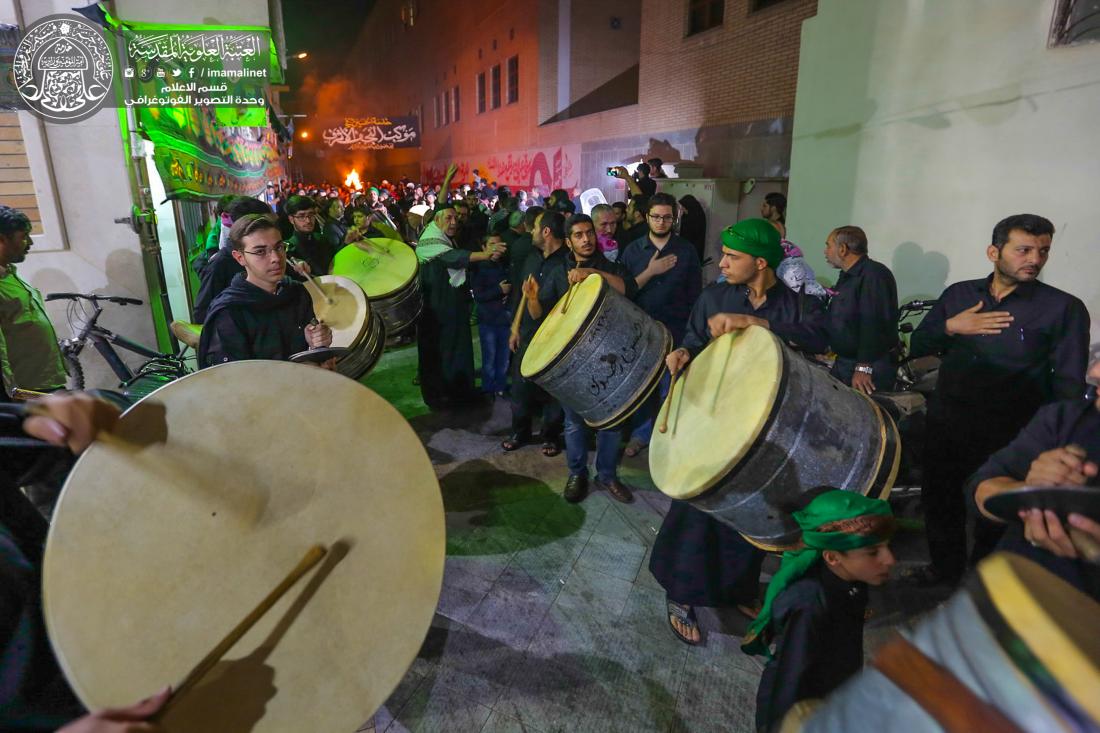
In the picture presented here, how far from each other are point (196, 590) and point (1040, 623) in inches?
62.1

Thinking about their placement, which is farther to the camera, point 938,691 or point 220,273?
point 220,273

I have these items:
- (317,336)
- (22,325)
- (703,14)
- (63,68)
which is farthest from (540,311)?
(703,14)

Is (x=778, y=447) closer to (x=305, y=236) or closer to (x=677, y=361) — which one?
(x=677, y=361)

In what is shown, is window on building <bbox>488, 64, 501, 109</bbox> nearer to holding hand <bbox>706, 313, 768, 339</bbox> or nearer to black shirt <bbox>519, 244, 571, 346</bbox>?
black shirt <bbox>519, 244, 571, 346</bbox>

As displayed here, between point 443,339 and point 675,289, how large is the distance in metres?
2.51

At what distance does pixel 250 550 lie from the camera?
147 centimetres

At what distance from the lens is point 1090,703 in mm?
593

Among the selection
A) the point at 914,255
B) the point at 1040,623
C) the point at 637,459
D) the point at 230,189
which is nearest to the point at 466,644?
the point at 637,459

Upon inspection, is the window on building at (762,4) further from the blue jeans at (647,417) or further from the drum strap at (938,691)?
the drum strap at (938,691)

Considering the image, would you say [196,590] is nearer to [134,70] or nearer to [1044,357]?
[1044,357]

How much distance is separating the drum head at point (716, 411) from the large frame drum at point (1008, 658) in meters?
1.42

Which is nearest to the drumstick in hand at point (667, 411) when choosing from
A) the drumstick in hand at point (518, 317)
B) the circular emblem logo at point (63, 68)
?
the drumstick in hand at point (518, 317)

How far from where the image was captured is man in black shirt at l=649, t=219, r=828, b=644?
122 inches

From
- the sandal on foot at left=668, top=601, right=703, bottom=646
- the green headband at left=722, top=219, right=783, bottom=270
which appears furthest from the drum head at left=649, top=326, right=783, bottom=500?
the sandal on foot at left=668, top=601, right=703, bottom=646
